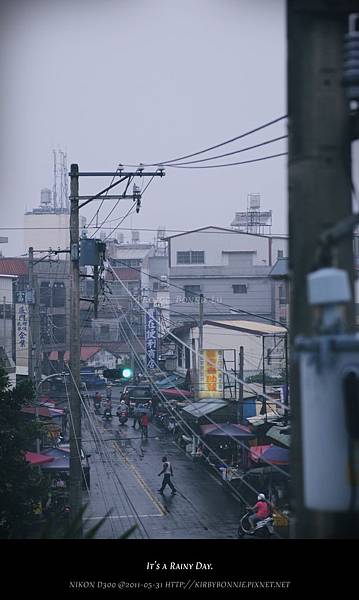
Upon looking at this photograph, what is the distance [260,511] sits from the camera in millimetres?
3352

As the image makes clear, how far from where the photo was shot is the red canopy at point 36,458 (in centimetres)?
405

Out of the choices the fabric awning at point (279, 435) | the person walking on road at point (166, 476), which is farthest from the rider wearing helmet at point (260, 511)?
the person walking on road at point (166, 476)

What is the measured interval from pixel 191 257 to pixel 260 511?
5.03ft

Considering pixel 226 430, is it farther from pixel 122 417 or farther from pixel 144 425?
pixel 122 417

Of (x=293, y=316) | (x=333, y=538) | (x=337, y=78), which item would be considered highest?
(x=337, y=78)

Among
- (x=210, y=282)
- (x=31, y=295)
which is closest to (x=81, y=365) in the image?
(x=31, y=295)

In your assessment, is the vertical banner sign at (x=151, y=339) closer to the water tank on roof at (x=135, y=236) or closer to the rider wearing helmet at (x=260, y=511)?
the water tank on roof at (x=135, y=236)

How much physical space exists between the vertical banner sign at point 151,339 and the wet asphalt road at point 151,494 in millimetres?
521

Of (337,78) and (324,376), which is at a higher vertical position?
(337,78)

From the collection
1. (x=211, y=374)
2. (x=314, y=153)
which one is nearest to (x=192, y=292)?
(x=211, y=374)
